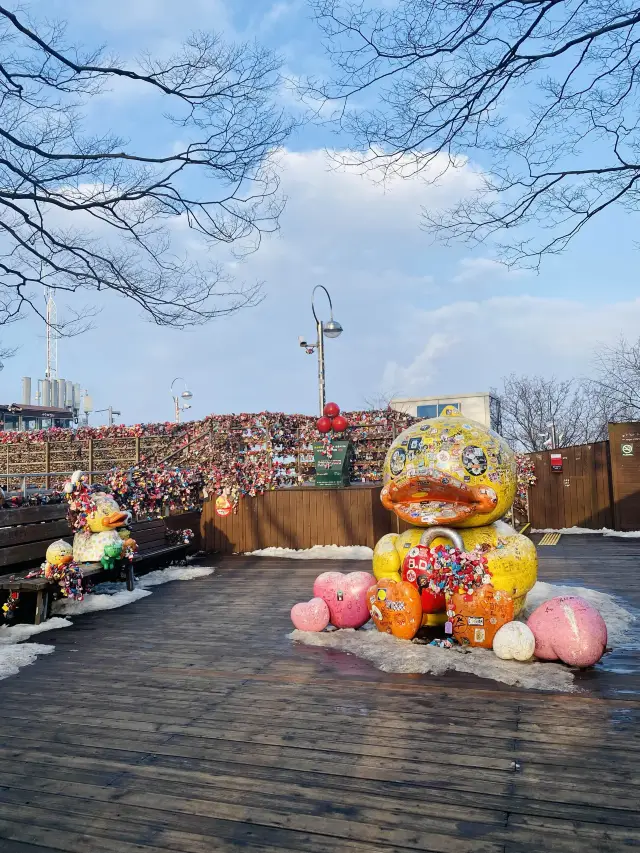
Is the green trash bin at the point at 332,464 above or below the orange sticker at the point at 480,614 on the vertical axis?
above

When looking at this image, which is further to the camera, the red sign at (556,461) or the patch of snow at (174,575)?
the red sign at (556,461)

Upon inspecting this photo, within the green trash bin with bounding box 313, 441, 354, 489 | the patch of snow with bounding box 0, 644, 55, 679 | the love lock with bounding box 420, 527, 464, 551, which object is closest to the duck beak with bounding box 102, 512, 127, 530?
the patch of snow with bounding box 0, 644, 55, 679

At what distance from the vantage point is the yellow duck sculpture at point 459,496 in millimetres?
4867

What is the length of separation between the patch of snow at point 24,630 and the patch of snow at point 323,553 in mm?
4915

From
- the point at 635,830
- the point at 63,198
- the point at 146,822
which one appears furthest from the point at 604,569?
the point at 63,198

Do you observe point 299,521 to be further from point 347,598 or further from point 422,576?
point 422,576

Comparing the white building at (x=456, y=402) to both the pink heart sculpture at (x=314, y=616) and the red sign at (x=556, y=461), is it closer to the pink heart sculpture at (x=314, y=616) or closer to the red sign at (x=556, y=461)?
the red sign at (x=556, y=461)

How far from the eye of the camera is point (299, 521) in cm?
1157

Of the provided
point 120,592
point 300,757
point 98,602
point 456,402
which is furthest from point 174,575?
point 456,402

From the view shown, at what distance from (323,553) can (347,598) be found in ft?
17.5

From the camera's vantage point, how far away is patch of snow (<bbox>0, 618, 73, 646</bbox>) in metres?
5.70

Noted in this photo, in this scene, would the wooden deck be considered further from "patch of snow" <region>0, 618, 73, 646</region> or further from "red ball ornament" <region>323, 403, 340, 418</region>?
"red ball ornament" <region>323, 403, 340, 418</region>

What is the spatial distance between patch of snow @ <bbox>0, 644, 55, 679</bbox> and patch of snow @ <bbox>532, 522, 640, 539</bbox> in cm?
1082

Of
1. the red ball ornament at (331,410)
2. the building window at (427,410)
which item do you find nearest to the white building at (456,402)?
the building window at (427,410)
